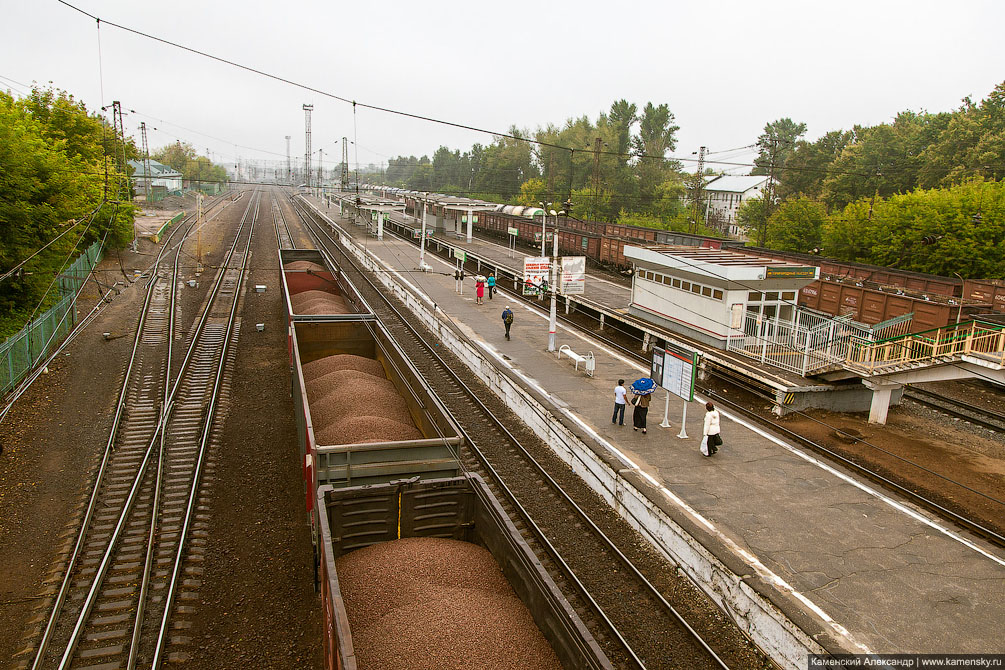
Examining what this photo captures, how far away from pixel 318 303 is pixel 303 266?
931 centimetres

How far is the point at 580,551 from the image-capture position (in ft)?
34.6

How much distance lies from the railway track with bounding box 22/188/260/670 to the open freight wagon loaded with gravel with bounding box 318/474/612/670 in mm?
2802

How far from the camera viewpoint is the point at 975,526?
11.1 metres

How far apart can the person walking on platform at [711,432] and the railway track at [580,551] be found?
2745mm

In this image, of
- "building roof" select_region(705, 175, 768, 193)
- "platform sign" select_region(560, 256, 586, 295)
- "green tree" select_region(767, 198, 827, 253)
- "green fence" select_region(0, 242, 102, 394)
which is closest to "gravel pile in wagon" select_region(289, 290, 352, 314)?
"green fence" select_region(0, 242, 102, 394)

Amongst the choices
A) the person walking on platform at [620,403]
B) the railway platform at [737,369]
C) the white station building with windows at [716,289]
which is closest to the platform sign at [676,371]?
the person walking on platform at [620,403]

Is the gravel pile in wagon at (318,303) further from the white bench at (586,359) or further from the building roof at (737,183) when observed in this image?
the building roof at (737,183)

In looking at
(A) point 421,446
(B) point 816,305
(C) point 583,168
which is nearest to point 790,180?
(C) point 583,168

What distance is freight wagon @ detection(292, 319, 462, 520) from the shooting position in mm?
9555

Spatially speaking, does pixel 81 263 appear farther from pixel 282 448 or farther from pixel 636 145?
pixel 636 145

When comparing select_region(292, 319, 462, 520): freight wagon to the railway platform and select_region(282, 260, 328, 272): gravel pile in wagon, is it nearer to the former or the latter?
the railway platform

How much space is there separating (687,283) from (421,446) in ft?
45.3

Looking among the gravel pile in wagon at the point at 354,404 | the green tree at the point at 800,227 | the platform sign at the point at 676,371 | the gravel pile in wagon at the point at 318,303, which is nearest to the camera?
the gravel pile in wagon at the point at 354,404

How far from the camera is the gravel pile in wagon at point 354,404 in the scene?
1136 centimetres
